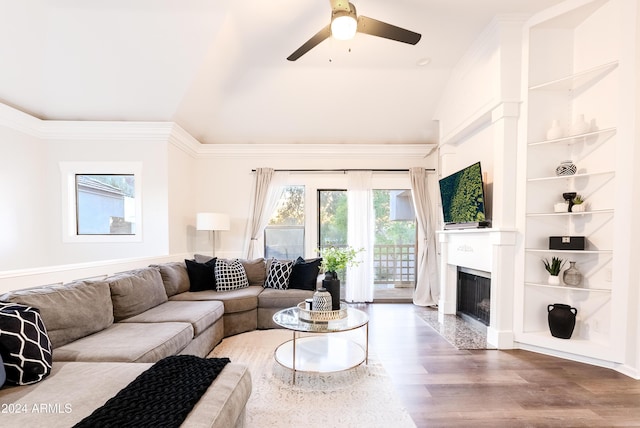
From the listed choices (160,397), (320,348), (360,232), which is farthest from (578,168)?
(160,397)

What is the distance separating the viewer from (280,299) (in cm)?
344

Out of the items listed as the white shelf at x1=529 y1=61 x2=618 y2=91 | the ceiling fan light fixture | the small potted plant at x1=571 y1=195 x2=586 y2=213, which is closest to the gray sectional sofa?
the ceiling fan light fixture

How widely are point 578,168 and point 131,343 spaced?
425cm

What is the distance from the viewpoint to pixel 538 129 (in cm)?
291

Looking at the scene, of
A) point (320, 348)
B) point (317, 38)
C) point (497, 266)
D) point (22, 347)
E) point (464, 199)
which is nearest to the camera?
point (22, 347)

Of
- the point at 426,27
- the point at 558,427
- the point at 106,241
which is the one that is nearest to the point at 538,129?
the point at 426,27

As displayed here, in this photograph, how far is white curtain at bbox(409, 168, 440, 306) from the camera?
4.70 meters

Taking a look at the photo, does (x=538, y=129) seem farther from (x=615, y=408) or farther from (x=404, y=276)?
(x=404, y=276)

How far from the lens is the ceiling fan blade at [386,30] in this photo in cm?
220

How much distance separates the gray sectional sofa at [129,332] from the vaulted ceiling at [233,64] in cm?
229

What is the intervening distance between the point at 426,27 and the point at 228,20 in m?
2.17

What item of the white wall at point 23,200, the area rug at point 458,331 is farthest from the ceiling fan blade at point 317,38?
the white wall at point 23,200

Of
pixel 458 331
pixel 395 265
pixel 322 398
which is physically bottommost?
pixel 458 331

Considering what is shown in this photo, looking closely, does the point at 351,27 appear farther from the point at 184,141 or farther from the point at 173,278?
the point at 184,141
